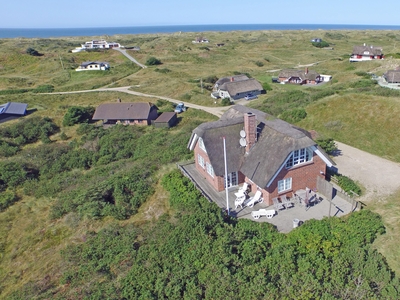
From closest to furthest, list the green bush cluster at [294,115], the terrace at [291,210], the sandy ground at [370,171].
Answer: the terrace at [291,210] < the sandy ground at [370,171] < the green bush cluster at [294,115]

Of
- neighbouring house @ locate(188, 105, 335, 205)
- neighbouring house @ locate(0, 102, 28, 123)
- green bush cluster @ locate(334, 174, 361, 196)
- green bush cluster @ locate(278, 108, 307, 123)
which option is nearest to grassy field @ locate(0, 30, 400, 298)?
green bush cluster @ locate(278, 108, 307, 123)

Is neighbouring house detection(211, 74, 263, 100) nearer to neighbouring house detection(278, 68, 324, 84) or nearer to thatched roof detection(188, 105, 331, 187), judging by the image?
neighbouring house detection(278, 68, 324, 84)

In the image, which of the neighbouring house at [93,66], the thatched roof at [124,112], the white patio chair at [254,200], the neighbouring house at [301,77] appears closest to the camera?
the white patio chair at [254,200]

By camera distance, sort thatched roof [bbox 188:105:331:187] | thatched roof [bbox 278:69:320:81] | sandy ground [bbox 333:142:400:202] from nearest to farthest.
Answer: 1. thatched roof [bbox 188:105:331:187]
2. sandy ground [bbox 333:142:400:202]
3. thatched roof [bbox 278:69:320:81]

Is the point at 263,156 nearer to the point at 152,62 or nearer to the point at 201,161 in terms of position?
the point at 201,161

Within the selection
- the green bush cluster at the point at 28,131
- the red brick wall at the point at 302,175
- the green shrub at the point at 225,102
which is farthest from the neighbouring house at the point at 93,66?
the red brick wall at the point at 302,175

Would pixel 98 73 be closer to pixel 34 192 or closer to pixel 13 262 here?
pixel 34 192

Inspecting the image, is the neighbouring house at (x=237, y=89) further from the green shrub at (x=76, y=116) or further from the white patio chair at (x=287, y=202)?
the white patio chair at (x=287, y=202)

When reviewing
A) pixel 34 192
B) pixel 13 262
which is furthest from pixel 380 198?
pixel 34 192
